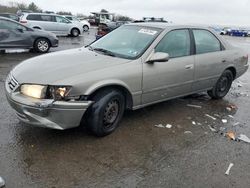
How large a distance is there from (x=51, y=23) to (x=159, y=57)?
1806cm

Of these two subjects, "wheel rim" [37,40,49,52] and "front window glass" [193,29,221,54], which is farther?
"wheel rim" [37,40,49,52]

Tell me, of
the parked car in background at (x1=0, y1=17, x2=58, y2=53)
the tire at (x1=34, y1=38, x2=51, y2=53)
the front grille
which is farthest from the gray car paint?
the front grille

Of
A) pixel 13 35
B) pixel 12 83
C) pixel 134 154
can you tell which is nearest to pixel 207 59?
pixel 134 154

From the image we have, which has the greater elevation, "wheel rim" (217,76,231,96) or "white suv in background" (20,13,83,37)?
"white suv in background" (20,13,83,37)

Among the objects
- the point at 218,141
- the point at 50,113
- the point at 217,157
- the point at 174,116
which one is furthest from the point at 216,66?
the point at 50,113

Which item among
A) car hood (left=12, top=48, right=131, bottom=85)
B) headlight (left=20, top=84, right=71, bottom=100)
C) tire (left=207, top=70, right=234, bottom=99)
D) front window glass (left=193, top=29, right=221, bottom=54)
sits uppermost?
front window glass (left=193, top=29, right=221, bottom=54)

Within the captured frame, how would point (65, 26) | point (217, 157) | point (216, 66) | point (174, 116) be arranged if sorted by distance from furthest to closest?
point (65, 26)
point (216, 66)
point (174, 116)
point (217, 157)

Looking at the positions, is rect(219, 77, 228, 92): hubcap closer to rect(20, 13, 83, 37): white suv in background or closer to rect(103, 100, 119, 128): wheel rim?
rect(103, 100, 119, 128): wheel rim

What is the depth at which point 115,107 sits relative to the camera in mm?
4586

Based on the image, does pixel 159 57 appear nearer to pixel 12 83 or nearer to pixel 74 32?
pixel 12 83

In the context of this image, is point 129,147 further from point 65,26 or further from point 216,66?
point 65,26

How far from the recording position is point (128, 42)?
5.24 m

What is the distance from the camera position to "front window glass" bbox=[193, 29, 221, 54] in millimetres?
5930

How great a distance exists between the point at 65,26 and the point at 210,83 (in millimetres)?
17821
